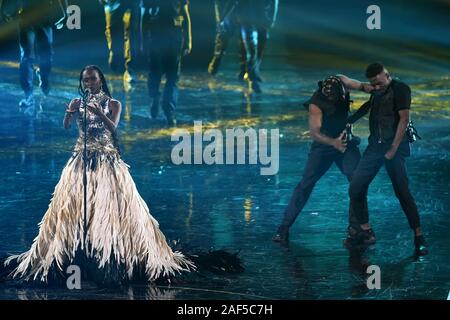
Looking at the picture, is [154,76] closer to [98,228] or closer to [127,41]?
[127,41]

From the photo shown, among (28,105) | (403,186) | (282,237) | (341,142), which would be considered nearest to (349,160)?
(341,142)

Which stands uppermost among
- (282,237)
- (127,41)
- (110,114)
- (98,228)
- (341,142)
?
(127,41)

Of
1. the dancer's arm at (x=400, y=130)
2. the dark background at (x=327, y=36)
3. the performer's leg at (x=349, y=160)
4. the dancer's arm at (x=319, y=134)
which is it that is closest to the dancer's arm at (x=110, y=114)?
the dancer's arm at (x=319, y=134)

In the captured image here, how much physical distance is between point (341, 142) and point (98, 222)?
1.99 m

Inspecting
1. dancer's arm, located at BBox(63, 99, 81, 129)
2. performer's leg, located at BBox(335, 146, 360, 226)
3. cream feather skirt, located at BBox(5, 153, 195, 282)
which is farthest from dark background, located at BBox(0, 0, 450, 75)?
cream feather skirt, located at BBox(5, 153, 195, 282)

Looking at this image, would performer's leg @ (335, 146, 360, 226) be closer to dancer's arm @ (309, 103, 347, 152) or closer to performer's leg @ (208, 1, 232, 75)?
dancer's arm @ (309, 103, 347, 152)

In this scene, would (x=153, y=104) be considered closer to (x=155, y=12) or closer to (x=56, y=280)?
(x=155, y=12)

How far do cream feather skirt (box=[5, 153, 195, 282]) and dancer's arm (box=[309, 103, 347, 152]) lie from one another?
1.53 meters

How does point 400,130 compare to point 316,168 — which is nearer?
point 400,130

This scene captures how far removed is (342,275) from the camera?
7.94 m

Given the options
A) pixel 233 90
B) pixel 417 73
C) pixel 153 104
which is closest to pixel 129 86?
pixel 153 104

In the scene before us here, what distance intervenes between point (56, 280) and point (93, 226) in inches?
17.6

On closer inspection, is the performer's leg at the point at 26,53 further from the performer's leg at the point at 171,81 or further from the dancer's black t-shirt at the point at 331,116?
the dancer's black t-shirt at the point at 331,116

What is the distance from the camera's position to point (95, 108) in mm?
7742
